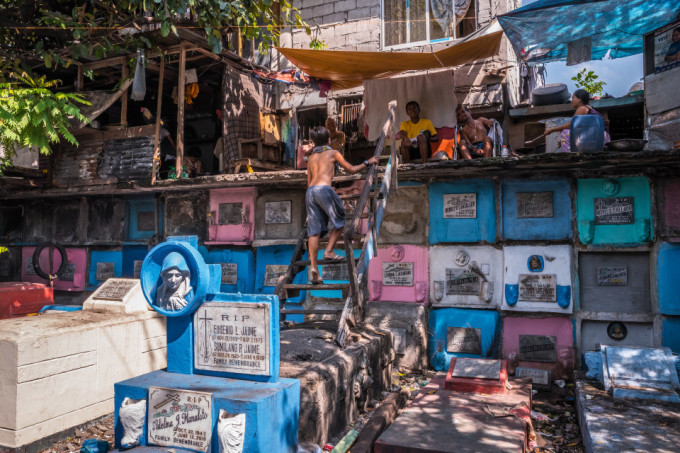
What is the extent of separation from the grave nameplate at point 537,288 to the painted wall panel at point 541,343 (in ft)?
1.06

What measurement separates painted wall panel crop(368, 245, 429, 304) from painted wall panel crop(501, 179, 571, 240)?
1.47 metres

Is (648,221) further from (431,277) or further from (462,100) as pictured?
(462,100)

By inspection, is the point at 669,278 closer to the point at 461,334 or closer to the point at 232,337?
the point at 461,334

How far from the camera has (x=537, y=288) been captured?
738 cm

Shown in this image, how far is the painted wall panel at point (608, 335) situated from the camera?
6891 millimetres

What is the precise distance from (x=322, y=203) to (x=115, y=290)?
3.29 m

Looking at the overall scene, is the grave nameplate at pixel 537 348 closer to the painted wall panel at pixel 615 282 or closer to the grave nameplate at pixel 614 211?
the painted wall panel at pixel 615 282

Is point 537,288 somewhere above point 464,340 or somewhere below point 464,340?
above

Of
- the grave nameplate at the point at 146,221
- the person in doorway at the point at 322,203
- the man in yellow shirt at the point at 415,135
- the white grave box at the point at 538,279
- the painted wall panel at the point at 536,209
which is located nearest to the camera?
the person in doorway at the point at 322,203

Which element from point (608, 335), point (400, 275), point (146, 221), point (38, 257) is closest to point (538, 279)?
point (608, 335)

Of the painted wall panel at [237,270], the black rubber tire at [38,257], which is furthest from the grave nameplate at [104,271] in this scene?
the painted wall panel at [237,270]

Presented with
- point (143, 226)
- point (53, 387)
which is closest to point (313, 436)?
point (53, 387)

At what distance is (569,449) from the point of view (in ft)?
16.0

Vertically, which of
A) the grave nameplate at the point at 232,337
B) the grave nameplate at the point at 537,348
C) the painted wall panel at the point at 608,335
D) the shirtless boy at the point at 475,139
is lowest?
the grave nameplate at the point at 537,348
